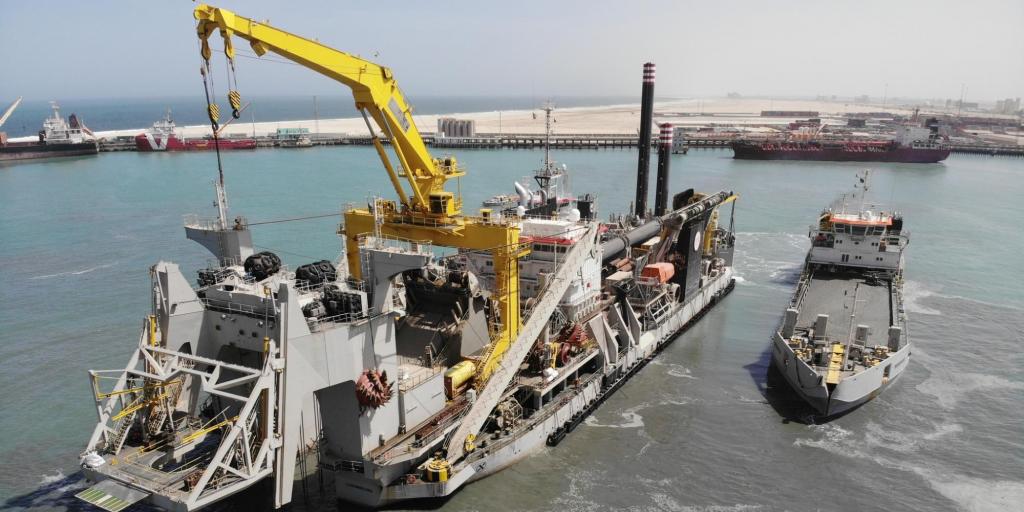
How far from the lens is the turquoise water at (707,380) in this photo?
21.0 meters


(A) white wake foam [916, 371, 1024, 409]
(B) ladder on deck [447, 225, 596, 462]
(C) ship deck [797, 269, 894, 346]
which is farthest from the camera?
(C) ship deck [797, 269, 894, 346]

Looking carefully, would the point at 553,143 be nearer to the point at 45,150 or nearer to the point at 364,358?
the point at 45,150


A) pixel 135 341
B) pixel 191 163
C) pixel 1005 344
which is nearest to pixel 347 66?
pixel 135 341

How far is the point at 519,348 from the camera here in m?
21.8

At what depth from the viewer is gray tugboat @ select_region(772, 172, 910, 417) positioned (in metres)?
25.2

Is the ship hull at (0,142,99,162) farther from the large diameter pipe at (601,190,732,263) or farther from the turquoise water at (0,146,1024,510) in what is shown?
the large diameter pipe at (601,190,732,263)

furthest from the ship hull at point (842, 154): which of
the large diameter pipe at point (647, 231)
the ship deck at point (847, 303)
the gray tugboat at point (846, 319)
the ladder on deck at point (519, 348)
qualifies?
the ladder on deck at point (519, 348)

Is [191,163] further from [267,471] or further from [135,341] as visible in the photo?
[267,471]

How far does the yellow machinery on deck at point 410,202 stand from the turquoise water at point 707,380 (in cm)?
636

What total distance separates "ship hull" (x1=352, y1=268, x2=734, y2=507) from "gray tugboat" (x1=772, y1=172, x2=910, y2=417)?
5.88 meters

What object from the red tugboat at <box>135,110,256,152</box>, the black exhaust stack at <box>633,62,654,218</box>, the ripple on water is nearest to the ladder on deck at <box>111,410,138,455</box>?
the ripple on water

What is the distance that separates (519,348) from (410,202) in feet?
24.6

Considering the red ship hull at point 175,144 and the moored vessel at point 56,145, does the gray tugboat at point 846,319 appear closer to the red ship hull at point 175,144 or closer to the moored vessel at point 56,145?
the red ship hull at point 175,144

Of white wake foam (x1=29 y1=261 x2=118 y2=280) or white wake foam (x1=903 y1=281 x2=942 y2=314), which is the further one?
white wake foam (x1=29 y1=261 x2=118 y2=280)
